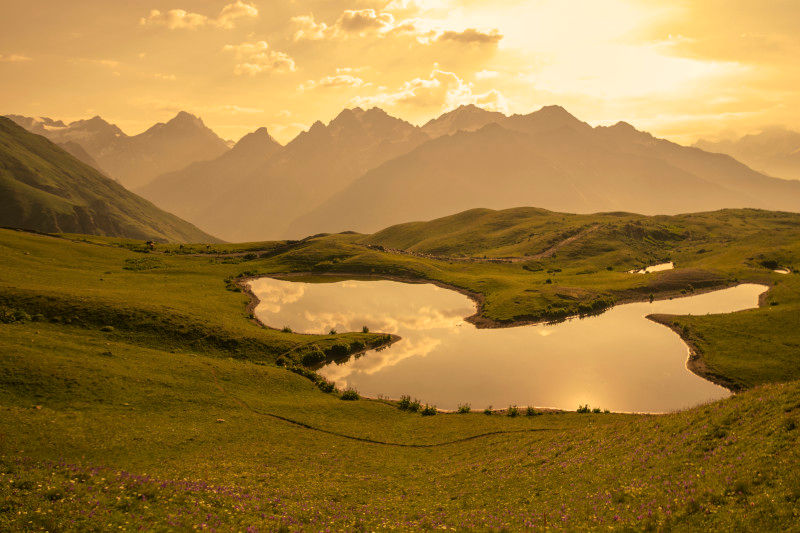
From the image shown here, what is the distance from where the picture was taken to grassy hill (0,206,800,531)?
887 inches

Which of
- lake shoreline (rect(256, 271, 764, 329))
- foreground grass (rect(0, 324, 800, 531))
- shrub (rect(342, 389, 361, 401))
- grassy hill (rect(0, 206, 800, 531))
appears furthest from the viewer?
lake shoreline (rect(256, 271, 764, 329))

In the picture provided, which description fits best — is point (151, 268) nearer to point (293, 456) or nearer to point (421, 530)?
point (293, 456)

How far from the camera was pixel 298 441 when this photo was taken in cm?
4188

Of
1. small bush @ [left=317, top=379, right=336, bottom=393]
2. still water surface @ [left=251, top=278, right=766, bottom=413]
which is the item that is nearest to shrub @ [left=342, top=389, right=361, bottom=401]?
small bush @ [left=317, top=379, right=336, bottom=393]

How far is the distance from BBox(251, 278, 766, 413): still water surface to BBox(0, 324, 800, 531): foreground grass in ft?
29.1

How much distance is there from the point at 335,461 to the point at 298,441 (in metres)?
5.75

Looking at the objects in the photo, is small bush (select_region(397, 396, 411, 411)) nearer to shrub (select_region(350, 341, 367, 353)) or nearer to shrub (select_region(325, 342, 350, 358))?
shrub (select_region(325, 342, 350, 358))

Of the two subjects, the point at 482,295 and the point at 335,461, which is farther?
the point at 482,295

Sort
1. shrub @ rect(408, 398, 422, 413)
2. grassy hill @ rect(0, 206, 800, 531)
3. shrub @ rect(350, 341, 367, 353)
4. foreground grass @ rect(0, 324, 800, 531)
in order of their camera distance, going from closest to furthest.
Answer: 1. foreground grass @ rect(0, 324, 800, 531)
2. grassy hill @ rect(0, 206, 800, 531)
3. shrub @ rect(408, 398, 422, 413)
4. shrub @ rect(350, 341, 367, 353)

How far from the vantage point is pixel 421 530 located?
78.8ft

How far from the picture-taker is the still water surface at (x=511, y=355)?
58.5 m

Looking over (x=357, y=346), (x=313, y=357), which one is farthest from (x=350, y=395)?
(x=357, y=346)

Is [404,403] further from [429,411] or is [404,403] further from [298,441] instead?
[298,441]

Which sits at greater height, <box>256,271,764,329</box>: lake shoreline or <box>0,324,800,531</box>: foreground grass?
<box>256,271,764,329</box>: lake shoreline
